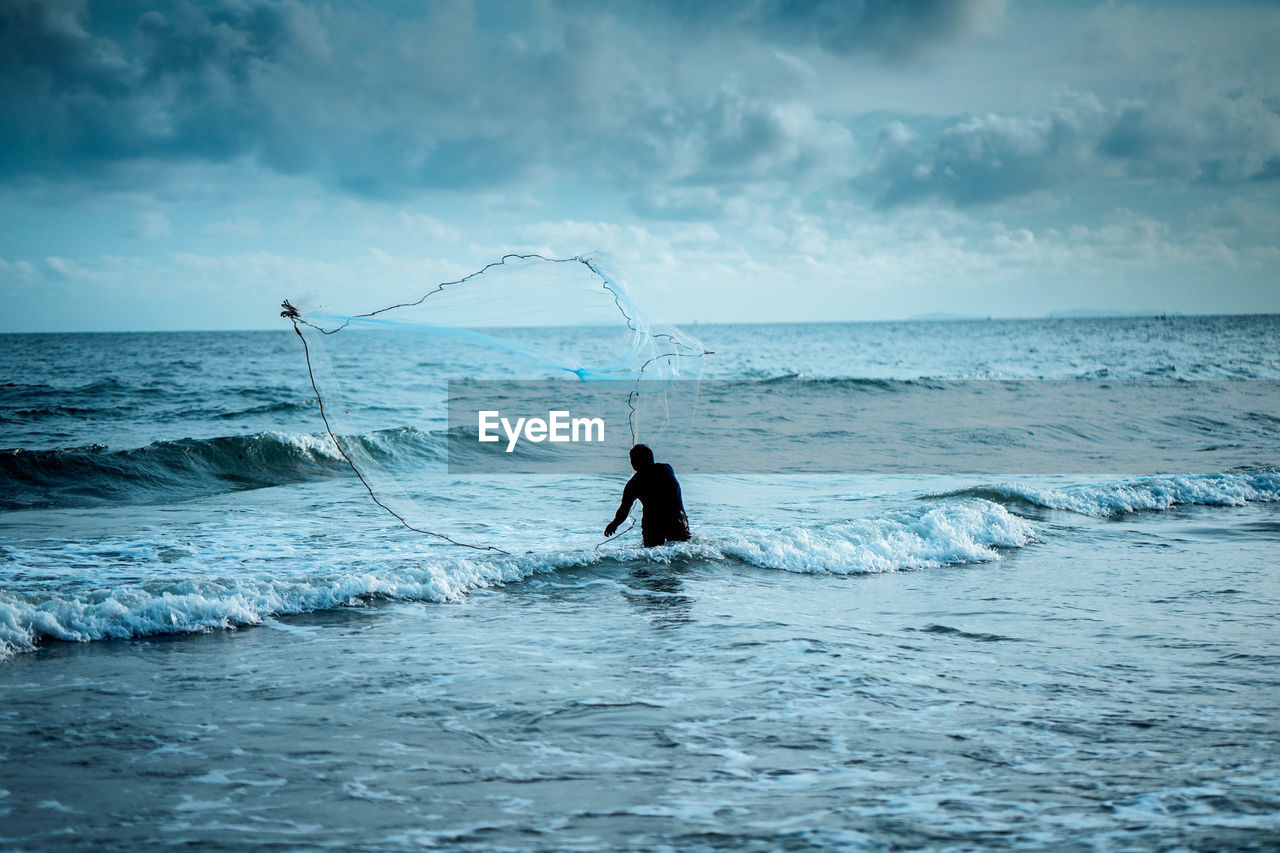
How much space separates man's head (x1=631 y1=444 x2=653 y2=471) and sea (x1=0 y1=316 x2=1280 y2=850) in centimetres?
120

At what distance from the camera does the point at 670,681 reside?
5.45m

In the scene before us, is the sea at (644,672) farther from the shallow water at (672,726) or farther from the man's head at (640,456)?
the man's head at (640,456)

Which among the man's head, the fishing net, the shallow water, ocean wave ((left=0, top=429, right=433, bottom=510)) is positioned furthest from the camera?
ocean wave ((left=0, top=429, right=433, bottom=510))

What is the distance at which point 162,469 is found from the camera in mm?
14617

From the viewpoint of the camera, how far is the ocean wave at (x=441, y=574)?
6.54 meters

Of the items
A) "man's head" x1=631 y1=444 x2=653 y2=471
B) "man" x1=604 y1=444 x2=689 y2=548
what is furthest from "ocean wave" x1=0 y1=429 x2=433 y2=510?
"man's head" x1=631 y1=444 x2=653 y2=471

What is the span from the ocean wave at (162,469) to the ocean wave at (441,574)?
4.79m

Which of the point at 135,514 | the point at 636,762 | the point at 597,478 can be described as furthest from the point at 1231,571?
the point at 135,514

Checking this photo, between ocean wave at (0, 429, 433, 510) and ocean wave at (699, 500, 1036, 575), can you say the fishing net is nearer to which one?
ocean wave at (699, 500, 1036, 575)

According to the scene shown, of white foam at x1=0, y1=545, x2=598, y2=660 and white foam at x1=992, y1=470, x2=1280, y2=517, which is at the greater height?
white foam at x1=992, y1=470, x2=1280, y2=517

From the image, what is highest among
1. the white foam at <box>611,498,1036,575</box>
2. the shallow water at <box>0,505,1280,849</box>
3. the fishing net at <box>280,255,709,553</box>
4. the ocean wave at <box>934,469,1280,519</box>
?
the fishing net at <box>280,255,709,553</box>

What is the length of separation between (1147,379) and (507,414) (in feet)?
93.3

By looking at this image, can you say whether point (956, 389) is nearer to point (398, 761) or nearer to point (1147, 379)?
point (1147, 379)

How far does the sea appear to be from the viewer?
375 cm
